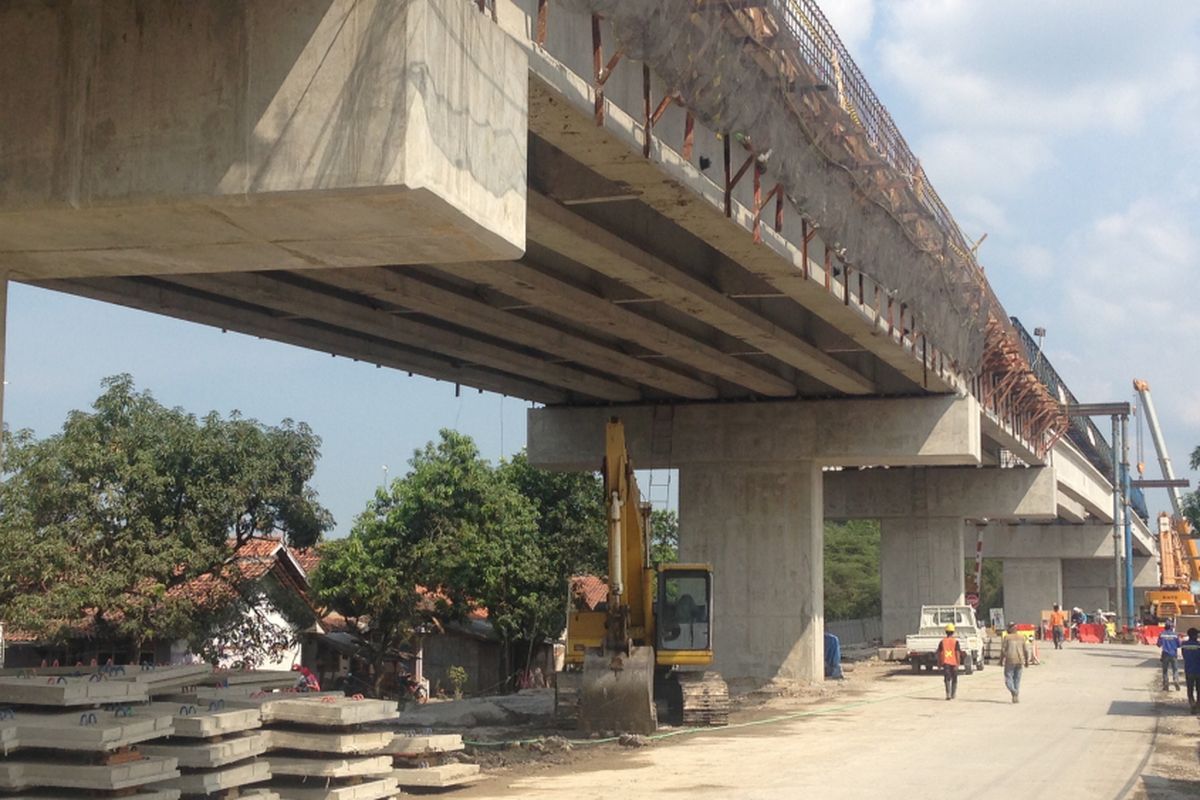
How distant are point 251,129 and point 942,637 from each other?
31.6 metres

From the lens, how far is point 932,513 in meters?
44.5

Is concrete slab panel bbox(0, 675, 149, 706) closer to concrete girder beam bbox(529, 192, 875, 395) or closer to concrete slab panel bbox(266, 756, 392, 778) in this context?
concrete slab panel bbox(266, 756, 392, 778)

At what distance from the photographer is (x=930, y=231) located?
2502cm

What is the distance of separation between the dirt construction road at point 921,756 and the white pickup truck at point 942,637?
7582 millimetres

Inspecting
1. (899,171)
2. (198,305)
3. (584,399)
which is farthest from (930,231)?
(198,305)

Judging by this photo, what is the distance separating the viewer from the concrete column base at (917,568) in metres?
44.4

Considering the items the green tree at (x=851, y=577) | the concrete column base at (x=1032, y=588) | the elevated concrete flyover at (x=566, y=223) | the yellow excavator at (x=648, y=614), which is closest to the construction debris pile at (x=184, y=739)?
the elevated concrete flyover at (x=566, y=223)

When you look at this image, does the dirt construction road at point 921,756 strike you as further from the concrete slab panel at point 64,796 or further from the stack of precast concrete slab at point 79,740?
the concrete slab panel at point 64,796

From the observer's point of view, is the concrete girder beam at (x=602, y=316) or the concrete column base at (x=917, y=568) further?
the concrete column base at (x=917, y=568)

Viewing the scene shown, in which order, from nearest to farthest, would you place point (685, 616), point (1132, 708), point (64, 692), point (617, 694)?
1. point (64, 692)
2. point (617, 694)
3. point (685, 616)
4. point (1132, 708)

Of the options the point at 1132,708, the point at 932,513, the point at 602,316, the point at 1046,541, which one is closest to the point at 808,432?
the point at 1132,708

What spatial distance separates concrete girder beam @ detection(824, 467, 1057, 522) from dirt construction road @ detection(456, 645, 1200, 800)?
1530 centimetres

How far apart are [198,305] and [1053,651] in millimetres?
41373

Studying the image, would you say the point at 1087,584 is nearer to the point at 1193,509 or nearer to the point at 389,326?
the point at 1193,509
